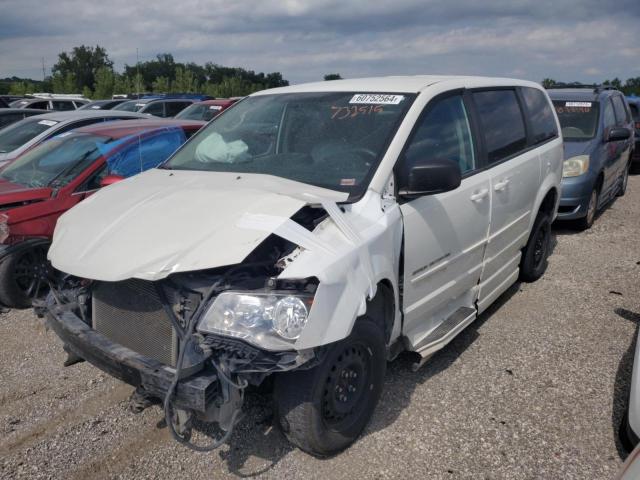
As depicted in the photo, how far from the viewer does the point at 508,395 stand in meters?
3.58

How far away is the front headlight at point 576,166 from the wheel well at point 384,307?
5288 mm

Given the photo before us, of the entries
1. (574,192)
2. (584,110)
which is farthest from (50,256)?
(584,110)

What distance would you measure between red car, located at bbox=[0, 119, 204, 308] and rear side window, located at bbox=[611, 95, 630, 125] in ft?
22.4

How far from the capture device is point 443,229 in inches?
137

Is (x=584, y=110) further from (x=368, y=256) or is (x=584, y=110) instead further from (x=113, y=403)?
(x=113, y=403)

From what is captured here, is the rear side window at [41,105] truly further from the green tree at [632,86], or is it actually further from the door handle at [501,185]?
the green tree at [632,86]

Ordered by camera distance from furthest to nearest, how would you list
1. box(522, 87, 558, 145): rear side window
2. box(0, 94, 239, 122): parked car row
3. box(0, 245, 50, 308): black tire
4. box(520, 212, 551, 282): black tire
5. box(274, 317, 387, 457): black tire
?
box(0, 94, 239, 122): parked car row < box(520, 212, 551, 282): black tire < box(522, 87, 558, 145): rear side window < box(0, 245, 50, 308): black tire < box(274, 317, 387, 457): black tire

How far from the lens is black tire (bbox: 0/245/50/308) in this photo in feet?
15.9

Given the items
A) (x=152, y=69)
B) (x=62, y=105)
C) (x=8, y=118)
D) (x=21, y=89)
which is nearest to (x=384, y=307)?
(x=8, y=118)

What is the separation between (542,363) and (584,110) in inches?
222

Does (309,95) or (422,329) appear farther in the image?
(309,95)

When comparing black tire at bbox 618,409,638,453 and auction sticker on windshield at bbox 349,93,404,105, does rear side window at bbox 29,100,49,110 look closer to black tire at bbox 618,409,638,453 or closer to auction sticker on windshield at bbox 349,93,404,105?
auction sticker on windshield at bbox 349,93,404,105

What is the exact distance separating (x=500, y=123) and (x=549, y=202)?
150 centimetres

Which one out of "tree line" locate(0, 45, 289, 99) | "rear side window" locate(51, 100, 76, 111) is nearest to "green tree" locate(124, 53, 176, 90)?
"tree line" locate(0, 45, 289, 99)
